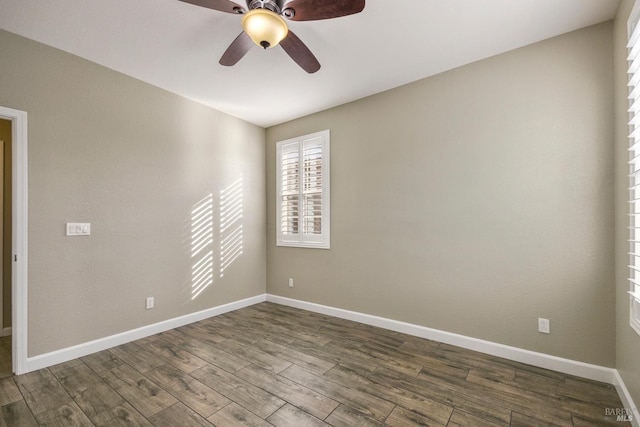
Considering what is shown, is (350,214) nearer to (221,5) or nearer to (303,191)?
(303,191)

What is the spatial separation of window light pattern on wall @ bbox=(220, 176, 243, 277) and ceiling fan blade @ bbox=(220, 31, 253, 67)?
2039 millimetres

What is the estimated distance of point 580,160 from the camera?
2287mm

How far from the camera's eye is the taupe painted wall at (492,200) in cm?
225

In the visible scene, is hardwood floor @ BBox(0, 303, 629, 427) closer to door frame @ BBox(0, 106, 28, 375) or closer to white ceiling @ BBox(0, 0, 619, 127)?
door frame @ BBox(0, 106, 28, 375)

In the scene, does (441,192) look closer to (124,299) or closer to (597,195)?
(597,195)

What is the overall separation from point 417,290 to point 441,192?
3.53 feet

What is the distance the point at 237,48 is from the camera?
2.11 metres

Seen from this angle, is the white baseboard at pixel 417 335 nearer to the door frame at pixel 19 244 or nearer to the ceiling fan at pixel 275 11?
the door frame at pixel 19 244

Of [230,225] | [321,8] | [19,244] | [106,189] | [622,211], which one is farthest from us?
[230,225]

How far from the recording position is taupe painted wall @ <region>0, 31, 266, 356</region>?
243 cm

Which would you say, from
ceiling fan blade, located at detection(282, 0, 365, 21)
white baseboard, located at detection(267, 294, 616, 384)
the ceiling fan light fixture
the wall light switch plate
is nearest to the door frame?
the wall light switch plate

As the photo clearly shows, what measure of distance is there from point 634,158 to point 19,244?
4428 millimetres

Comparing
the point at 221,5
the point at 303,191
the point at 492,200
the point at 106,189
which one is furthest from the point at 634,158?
the point at 106,189

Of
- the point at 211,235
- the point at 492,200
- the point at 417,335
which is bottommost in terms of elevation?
the point at 417,335
